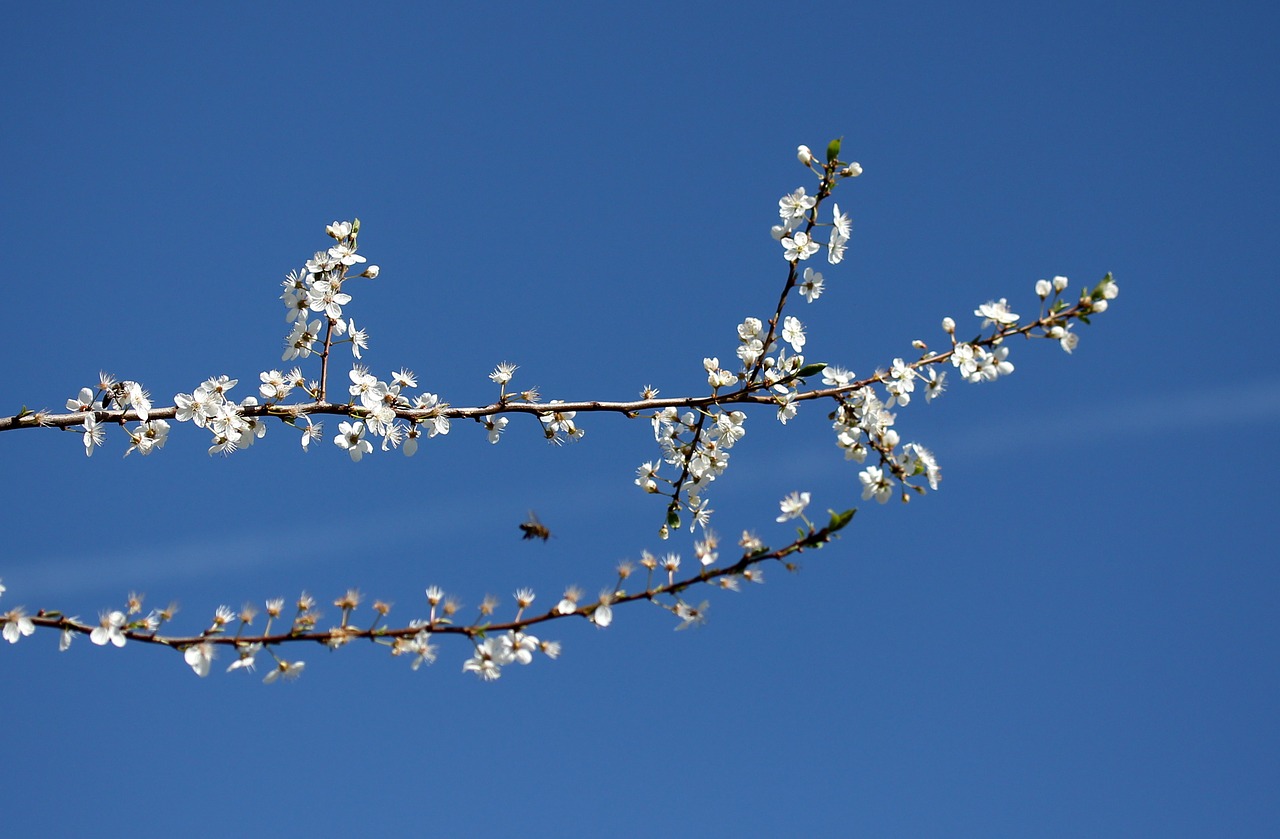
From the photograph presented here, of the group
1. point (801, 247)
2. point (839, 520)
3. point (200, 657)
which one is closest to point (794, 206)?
point (801, 247)

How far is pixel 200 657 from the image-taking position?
3980mm

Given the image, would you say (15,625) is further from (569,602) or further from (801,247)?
(801,247)

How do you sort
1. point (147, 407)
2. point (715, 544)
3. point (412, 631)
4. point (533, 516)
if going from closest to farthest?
1. point (412, 631)
2. point (715, 544)
3. point (147, 407)
4. point (533, 516)

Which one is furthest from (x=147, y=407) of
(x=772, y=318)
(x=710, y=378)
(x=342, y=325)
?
(x=772, y=318)

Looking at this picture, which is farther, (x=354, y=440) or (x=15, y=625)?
(x=354, y=440)

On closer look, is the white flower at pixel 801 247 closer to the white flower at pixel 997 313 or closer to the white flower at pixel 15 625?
the white flower at pixel 997 313

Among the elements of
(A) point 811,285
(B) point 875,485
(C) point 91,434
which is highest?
(A) point 811,285

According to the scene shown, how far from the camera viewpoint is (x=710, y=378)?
19.4 feet

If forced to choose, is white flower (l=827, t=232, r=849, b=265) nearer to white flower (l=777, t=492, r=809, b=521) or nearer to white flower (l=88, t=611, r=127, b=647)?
white flower (l=777, t=492, r=809, b=521)

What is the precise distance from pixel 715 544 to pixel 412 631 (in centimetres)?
128

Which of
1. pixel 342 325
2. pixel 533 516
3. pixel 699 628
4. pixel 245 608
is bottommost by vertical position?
pixel 699 628

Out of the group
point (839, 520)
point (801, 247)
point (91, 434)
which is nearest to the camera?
point (839, 520)

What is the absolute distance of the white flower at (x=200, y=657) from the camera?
3.96 metres

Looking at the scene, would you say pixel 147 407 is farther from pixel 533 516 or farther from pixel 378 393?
pixel 533 516
